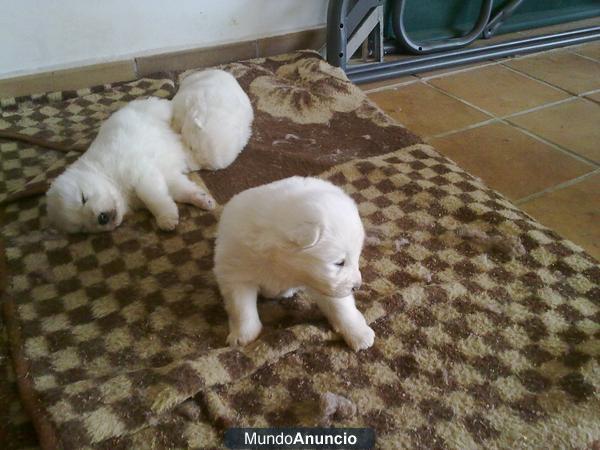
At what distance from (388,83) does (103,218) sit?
212 centimetres

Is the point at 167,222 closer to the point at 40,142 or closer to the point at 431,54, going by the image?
the point at 40,142

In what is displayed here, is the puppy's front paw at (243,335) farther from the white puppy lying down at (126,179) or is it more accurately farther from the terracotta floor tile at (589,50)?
the terracotta floor tile at (589,50)

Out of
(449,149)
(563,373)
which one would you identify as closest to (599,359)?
(563,373)

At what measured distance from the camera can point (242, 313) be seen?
137cm

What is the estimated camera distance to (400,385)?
1318mm

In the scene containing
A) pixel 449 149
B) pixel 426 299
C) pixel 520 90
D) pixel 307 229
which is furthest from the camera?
pixel 520 90

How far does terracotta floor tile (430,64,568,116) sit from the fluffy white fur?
1.55 metres

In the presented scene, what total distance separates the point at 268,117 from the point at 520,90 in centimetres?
168

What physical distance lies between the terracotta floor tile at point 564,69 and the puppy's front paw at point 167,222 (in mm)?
2673

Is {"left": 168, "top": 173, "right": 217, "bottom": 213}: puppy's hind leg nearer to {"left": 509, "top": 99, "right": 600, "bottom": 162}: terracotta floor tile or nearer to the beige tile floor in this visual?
the beige tile floor

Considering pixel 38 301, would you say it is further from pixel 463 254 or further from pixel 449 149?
pixel 449 149

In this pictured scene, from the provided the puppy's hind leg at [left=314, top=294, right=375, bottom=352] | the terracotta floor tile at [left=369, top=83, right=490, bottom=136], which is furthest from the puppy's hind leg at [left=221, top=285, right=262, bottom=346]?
the terracotta floor tile at [left=369, top=83, right=490, bottom=136]

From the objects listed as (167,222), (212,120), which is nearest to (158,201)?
(167,222)

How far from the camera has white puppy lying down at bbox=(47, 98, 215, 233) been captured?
1.78m
